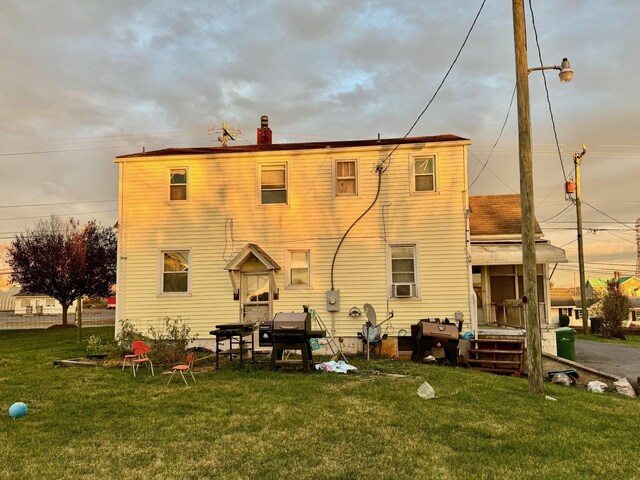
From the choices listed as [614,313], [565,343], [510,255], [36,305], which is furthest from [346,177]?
[36,305]

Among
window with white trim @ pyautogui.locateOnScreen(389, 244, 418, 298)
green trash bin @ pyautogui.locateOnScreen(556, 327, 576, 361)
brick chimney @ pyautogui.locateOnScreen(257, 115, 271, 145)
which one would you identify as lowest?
green trash bin @ pyautogui.locateOnScreen(556, 327, 576, 361)

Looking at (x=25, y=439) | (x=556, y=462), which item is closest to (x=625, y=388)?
(x=556, y=462)

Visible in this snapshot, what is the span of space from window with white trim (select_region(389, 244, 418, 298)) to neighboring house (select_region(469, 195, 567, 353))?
1964mm

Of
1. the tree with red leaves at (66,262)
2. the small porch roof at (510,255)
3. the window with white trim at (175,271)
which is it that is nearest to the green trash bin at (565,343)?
the small porch roof at (510,255)

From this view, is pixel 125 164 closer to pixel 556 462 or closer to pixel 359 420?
pixel 359 420

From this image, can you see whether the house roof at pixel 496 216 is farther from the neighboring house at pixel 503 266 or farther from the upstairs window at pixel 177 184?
the upstairs window at pixel 177 184

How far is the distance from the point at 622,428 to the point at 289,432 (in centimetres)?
464

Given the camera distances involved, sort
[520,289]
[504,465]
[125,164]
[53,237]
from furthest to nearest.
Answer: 1. [53,237]
2. [520,289]
3. [125,164]
4. [504,465]

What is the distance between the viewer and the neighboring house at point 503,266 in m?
14.8

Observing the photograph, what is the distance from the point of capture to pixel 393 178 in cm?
1431

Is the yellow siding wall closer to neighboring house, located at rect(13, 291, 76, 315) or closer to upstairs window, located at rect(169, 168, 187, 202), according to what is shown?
upstairs window, located at rect(169, 168, 187, 202)

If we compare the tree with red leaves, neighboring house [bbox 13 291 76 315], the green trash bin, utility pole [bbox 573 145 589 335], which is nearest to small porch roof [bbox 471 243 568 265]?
the green trash bin

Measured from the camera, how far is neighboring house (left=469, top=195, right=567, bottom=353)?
14781 millimetres

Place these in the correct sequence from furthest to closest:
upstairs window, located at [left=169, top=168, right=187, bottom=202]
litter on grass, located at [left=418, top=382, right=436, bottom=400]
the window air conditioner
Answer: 1. upstairs window, located at [left=169, top=168, right=187, bottom=202]
2. the window air conditioner
3. litter on grass, located at [left=418, top=382, right=436, bottom=400]
